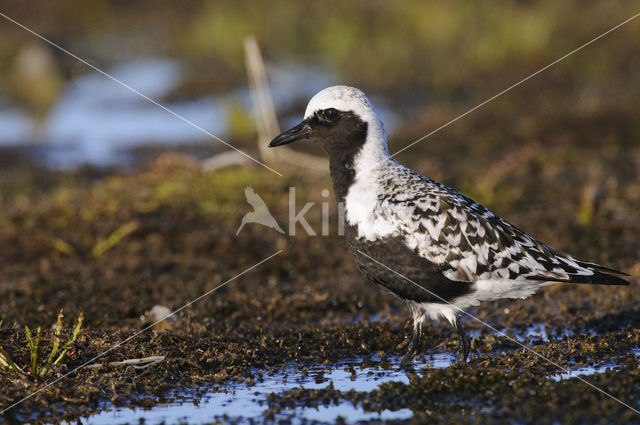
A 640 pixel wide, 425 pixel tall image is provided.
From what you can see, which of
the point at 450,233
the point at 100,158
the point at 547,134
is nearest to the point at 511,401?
the point at 450,233

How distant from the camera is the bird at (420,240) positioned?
7.13 m

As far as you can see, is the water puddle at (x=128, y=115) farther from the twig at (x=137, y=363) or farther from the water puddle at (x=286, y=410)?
the twig at (x=137, y=363)

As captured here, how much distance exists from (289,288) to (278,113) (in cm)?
1031

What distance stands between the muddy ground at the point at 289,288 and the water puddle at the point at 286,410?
5.8 inches

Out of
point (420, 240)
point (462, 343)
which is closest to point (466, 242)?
point (420, 240)

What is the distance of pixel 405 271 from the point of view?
23.2 feet

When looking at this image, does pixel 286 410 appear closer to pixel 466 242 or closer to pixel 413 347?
pixel 413 347

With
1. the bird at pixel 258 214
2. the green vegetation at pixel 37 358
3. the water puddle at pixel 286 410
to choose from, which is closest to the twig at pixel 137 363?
the green vegetation at pixel 37 358

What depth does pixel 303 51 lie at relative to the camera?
25359 millimetres

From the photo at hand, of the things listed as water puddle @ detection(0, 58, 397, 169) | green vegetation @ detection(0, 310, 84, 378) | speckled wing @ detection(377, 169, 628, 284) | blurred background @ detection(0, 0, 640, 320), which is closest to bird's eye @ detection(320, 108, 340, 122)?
speckled wing @ detection(377, 169, 628, 284)

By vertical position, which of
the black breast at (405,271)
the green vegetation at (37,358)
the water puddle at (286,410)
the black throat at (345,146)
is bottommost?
the water puddle at (286,410)

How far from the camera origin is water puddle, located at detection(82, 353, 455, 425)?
20.3 feet

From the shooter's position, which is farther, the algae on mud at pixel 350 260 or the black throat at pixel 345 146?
the black throat at pixel 345 146

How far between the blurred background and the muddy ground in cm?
6
